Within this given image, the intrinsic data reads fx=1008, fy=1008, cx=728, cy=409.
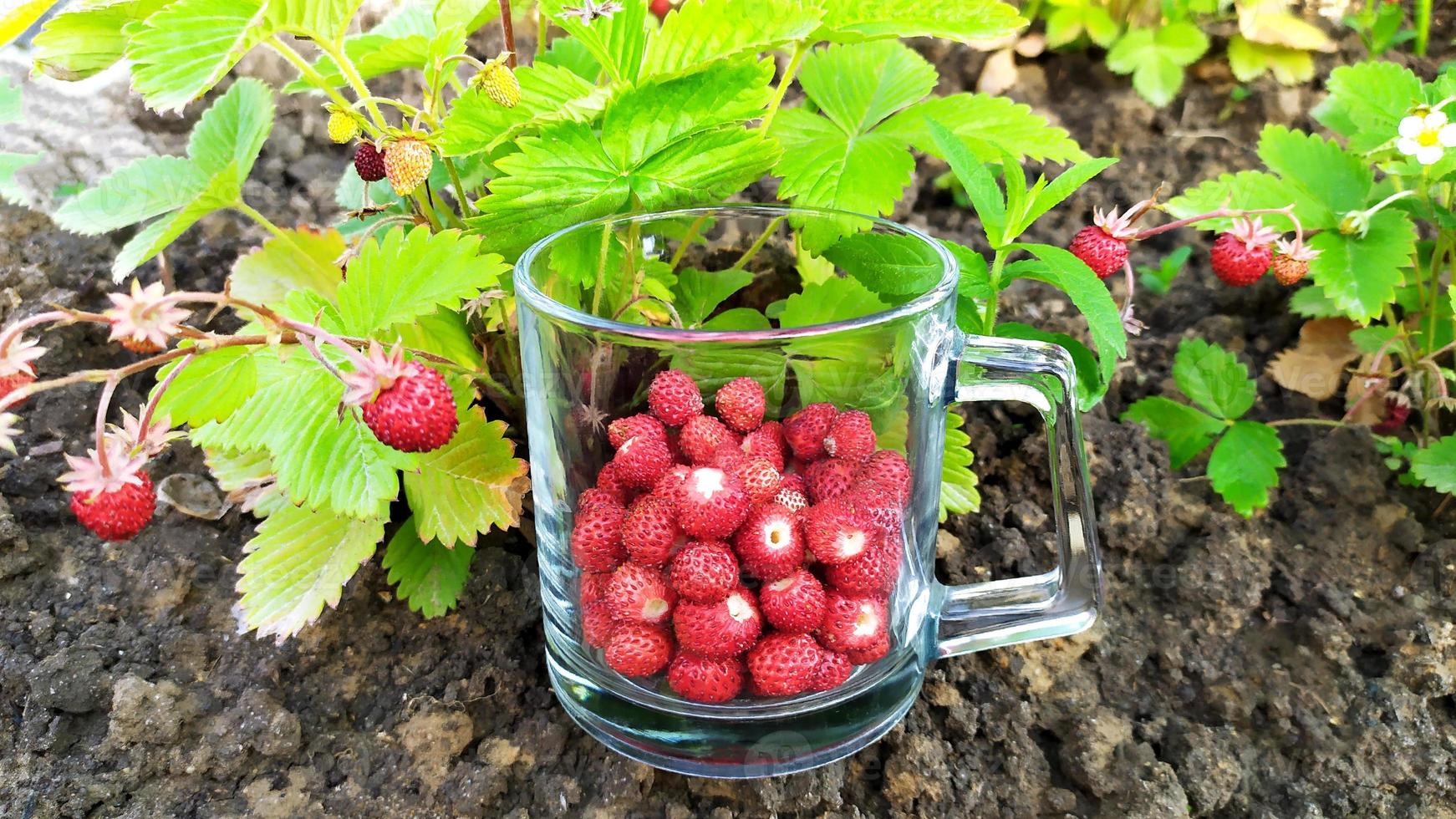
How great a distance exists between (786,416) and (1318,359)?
3.68 feet

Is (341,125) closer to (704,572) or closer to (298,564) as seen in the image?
(298,564)

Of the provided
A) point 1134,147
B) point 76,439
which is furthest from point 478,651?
point 1134,147

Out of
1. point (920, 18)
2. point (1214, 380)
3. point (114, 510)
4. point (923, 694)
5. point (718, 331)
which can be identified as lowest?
point (923, 694)

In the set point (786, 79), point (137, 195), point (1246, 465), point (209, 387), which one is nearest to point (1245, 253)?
point (1246, 465)

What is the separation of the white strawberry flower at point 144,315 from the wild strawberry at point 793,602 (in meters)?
0.52

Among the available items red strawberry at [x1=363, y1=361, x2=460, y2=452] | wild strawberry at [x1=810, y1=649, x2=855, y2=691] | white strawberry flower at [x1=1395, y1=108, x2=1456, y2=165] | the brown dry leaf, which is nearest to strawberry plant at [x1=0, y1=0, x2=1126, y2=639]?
red strawberry at [x1=363, y1=361, x2=460, y2=452]

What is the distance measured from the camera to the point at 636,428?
0.92 meters

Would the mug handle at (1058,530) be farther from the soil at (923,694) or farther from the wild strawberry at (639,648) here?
the wild strawberry at (639,648)

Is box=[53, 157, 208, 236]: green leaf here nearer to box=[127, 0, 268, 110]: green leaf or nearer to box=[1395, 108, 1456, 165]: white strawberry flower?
box=[127, 0, 268, 110]: green leaf

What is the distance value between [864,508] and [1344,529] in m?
0.86

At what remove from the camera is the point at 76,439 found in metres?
1.33

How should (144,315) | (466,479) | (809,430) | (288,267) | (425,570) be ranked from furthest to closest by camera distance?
(288,267) < (425,570) < (466,479) < (809,430) < (144,315)

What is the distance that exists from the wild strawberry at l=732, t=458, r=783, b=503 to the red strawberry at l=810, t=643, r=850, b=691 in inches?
6.2

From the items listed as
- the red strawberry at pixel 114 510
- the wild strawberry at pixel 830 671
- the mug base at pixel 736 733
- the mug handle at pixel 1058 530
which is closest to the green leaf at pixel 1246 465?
the mug handle at pixel 1058 530
